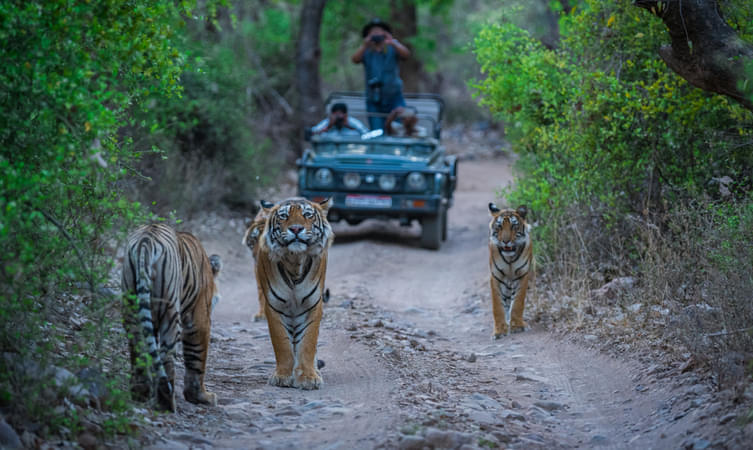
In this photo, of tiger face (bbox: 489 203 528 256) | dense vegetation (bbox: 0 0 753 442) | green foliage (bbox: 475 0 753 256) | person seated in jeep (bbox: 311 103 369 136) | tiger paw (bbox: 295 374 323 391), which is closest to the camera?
dense vegetation (bbox: 0 0 753 442)

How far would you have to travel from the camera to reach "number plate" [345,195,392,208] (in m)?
13.6

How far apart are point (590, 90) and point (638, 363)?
3627 millimetres

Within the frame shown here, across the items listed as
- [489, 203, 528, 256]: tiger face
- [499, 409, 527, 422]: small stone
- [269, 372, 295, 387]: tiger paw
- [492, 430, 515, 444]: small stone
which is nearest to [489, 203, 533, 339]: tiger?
[489, 203, 528, 256]: tiger face

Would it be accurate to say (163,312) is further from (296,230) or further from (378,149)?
(378,149)

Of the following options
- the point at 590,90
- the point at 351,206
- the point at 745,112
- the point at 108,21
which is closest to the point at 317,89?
the point at 351,206

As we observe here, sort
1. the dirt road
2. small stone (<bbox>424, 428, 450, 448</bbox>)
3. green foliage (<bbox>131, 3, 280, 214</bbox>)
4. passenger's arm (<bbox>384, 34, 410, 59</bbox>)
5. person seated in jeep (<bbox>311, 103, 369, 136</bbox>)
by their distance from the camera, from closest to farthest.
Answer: small stone (<bbox>424, 428, 450, 448</bbox>)
the dirt road
green foliage (<bbox>131, 3, 280, 214</bbox>)
passenger's arm (<bbox>384, 34, 410, 59</bbox>)
person seated in jeep (<bbox>311, 103, 369, 136</bbox>)

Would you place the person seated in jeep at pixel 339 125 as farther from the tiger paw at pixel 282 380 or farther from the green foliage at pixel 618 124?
the tiger paw at pixel 282 380

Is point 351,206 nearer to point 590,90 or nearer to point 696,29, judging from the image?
point 590,90

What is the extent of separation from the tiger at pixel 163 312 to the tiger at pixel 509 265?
3.84 m

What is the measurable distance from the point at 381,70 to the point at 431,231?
3.00 metres

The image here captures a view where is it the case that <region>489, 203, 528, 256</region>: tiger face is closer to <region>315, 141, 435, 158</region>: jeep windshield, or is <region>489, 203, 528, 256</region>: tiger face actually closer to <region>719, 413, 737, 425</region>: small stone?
<region>719, 413, 737, 425</region>: small stone

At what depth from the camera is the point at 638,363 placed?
696 centimetres

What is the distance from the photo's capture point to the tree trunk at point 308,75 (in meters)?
20.5

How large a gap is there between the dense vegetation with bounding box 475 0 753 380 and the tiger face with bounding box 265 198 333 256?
10.6ft
